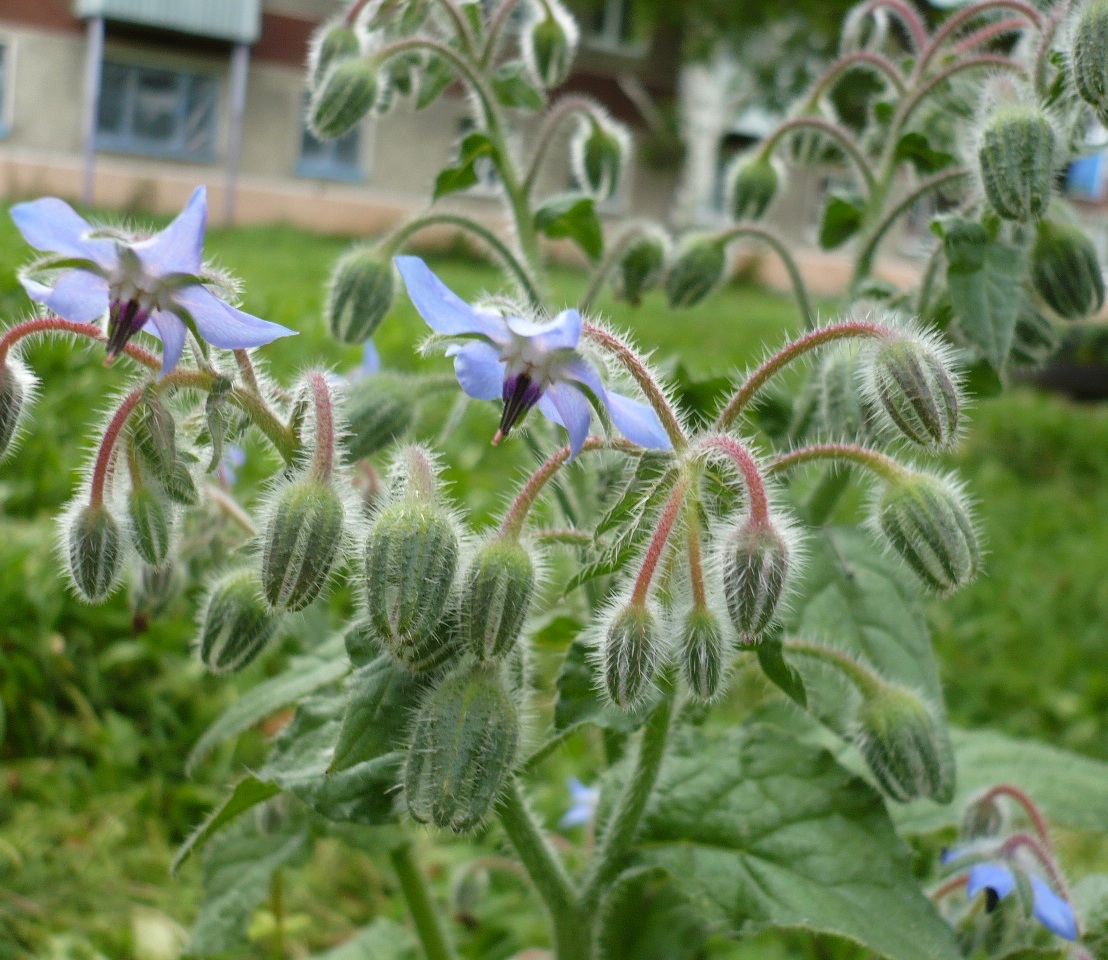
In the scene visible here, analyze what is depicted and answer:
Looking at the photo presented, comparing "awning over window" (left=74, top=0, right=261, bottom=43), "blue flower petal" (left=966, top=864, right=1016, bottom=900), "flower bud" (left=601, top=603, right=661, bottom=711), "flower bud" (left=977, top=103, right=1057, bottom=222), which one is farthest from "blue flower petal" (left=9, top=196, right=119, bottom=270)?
"awning over window" (left=74, top=0, right=261, bottom=43)

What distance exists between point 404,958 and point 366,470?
68cm

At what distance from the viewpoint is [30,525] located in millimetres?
2316

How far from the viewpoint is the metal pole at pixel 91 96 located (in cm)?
1248

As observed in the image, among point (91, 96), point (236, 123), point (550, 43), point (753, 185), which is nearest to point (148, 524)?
point (550, 43)

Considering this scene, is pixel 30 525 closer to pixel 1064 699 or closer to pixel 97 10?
pixel 1064 699

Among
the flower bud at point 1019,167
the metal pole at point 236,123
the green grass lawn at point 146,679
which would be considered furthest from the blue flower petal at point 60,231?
the metal pole at point 236,123

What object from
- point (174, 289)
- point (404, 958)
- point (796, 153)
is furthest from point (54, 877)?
point (796, 153)

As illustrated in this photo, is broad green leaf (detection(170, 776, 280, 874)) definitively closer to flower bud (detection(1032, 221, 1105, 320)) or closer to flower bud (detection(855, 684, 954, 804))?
flower bud (detection(855, 684, 954, 804))

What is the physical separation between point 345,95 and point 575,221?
32 centimetres

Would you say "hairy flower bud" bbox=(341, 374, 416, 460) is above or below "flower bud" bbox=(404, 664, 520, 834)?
above

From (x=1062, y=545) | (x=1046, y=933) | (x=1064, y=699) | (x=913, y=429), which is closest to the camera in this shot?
(x=913, y=429)

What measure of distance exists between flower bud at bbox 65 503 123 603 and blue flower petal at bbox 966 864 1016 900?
2.92 feet

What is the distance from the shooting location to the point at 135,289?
88 centimetres

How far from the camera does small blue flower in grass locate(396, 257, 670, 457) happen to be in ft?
2.88
